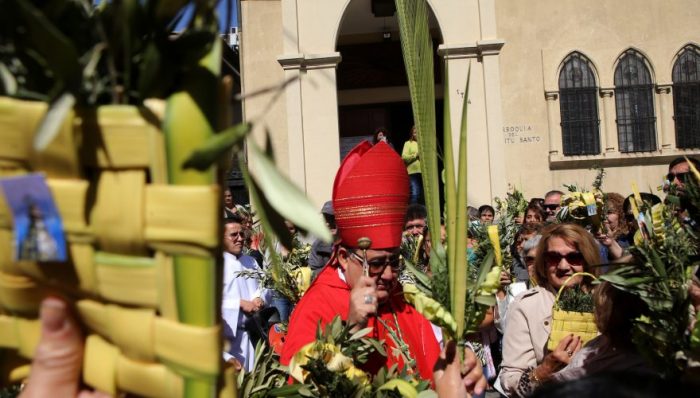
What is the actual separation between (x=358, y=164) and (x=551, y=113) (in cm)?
1240

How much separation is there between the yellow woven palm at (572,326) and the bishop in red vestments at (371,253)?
52 cm

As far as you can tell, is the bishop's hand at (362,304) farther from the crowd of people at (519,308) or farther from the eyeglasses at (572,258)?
the eyeglasses at (572,258)

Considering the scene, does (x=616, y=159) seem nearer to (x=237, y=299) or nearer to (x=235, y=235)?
(x=235, y=235)

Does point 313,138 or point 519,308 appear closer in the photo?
point 519,308

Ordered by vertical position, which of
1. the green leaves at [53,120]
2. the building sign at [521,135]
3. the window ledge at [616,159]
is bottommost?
the green leaves at [53,120]

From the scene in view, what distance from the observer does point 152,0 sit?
1266mm

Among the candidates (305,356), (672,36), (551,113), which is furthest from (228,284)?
(672,36)

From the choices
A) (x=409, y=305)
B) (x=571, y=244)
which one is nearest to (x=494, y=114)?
(x=571, y=244)

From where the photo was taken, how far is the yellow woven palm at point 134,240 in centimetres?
120

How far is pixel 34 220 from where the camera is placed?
123 cm

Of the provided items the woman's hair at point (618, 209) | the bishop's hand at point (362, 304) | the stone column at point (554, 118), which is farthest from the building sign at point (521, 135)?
the bishop's hand at point (362, 304)

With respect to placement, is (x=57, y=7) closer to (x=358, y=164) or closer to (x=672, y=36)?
(x=358, y=164)

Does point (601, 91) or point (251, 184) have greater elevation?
point (601, 91)

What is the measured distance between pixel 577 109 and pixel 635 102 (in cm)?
120
